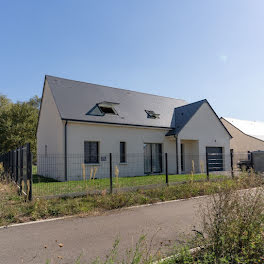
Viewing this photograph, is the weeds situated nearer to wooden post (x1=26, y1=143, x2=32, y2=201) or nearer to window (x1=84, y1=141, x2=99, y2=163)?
wooden post (x1=26, y1=143, x2=32, y2=201)

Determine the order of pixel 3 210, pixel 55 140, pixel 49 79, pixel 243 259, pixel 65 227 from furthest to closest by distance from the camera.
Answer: pixel 49 79
pixel 55 140
pixel 3 210
pixel 65 227
pixel 243 259

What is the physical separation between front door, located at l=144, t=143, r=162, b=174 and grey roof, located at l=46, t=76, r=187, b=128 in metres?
1.63

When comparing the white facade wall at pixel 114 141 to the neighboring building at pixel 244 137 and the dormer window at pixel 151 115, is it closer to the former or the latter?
the dormer window at pixel 151 115

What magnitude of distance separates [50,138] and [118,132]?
4781 millimetres

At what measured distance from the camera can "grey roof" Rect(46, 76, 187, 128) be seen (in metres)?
14.6

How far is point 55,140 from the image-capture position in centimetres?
1503

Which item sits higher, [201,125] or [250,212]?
[201,125]

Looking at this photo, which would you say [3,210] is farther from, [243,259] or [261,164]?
[261,164]

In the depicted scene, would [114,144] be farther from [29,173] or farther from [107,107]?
[29,173]

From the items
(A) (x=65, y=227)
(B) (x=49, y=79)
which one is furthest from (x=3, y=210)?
(B) (x=49, y=79)

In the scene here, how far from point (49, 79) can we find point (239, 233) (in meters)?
15.7

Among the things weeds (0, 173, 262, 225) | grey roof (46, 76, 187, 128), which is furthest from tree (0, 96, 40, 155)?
weeds (0, 173, 262, 225)

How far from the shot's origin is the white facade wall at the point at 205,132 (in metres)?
17.5

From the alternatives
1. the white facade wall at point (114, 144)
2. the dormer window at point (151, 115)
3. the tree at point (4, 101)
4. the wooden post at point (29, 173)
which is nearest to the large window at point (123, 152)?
the white facade wall at point (114, 144)
